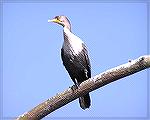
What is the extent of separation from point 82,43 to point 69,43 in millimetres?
259

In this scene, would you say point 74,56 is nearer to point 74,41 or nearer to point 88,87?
point 74,41

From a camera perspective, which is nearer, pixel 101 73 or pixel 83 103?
pixel 101 73

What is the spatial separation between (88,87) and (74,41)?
41.9 inches

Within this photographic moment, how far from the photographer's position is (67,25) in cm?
550

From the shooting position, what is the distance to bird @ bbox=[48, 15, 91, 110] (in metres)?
5.34

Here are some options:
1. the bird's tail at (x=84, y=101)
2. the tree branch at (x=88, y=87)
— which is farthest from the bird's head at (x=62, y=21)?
the tree branch at (x=88, y=87)

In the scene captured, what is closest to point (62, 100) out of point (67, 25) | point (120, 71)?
point (120, 71)

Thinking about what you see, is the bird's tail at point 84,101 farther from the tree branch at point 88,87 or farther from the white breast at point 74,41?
the tree branch at point 88,87

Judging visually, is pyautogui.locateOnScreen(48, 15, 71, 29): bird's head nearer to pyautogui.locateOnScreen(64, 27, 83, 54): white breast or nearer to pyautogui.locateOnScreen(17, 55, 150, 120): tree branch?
pyautogui.locateOnScreen(64, 27, 83, 54): white breast

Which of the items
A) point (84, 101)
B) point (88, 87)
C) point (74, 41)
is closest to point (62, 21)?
point (74, 41)

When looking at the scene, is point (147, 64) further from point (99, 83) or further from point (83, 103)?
point (83, 103)

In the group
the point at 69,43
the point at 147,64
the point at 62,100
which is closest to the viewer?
the point at 147,64

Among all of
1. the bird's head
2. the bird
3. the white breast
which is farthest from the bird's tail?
the bird's head

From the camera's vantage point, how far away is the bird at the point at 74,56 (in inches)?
210
